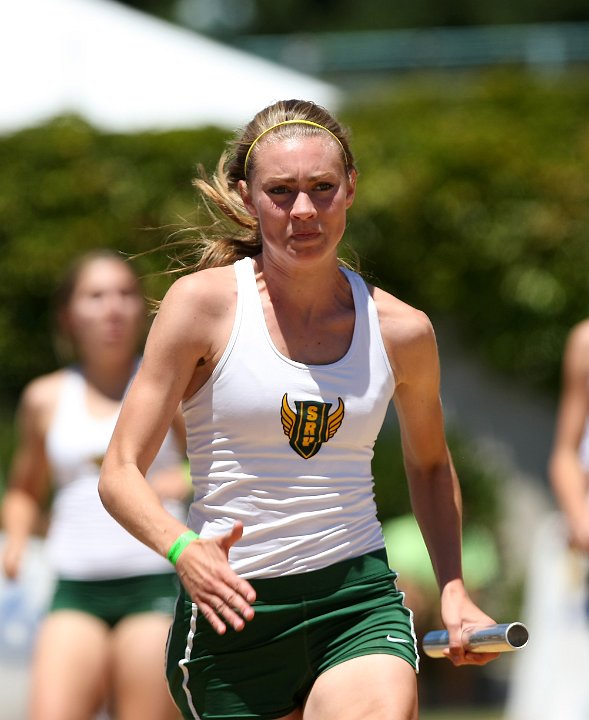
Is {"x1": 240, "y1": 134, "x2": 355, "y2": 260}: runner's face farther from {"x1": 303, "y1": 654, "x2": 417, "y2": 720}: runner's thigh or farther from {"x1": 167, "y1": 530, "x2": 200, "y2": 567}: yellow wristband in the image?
{"x1": 303, "y1": 654, "x2": 417, "y2": 720}: runner's thigh

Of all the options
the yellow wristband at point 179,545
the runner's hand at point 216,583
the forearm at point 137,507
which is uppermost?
the forearm at point 137,507

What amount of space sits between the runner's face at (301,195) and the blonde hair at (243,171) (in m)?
0.05

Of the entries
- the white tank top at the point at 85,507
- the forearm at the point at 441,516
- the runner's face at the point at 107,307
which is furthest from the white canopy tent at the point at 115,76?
the forearm at the point at 441,516

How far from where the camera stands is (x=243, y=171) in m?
3.60

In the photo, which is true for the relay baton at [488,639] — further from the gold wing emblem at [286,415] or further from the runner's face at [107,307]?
the runner's face at [107,307]

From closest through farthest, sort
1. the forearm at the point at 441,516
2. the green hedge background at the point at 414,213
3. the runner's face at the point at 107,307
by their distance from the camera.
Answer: the forearm at the point at 441,516 → the runner's face at the point at 107,307 → the green hedge background at the point at 414,213

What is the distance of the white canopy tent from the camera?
1081cm

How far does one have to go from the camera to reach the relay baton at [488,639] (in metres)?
3.04

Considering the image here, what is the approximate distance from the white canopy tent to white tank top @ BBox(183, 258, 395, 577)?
744 centimetres

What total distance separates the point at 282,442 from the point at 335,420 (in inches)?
5.5

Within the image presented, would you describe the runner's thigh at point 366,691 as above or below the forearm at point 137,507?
below

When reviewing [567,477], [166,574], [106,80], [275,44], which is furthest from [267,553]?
[275,44]

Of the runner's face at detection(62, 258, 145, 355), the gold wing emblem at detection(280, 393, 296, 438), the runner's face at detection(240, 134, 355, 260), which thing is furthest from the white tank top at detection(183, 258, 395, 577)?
the runner's face at detection(62, 258, 145, 355)

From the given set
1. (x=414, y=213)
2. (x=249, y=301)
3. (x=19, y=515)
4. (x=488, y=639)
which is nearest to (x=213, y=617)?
(x=488, y=639)
